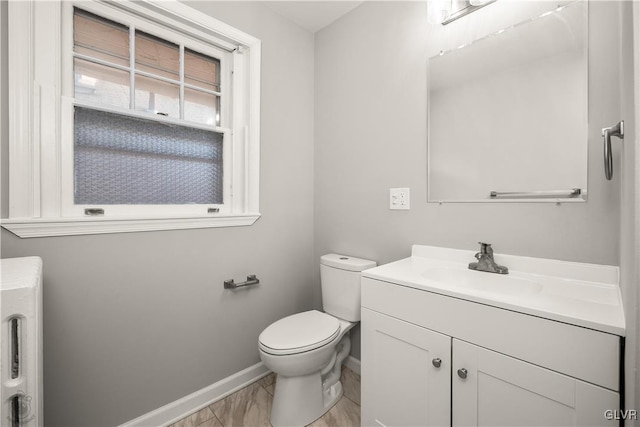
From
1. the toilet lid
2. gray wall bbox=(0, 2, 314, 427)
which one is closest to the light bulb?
gray wall bbox=(0, 2, 314, 427)

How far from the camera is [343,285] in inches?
65.4

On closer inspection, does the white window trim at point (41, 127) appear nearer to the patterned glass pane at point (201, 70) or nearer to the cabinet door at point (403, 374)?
the patterned glass pane at point (201, 70)

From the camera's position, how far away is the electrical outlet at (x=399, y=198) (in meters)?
1.56

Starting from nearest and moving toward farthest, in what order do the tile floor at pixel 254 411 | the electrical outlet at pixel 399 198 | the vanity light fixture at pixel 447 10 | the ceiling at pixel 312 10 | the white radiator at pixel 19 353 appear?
the white radiator at pixel 19 353 → the vanity light fixture at pixel 447 10 → the tile floor at pixel 254 411 → the electrical outlet at pixel 399 198 → the ceiling at pixel 312 10

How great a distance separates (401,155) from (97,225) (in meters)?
1.57

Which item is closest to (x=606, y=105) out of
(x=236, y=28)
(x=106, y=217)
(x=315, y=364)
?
(x=315, y=364)

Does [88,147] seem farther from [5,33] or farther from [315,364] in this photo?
[315,364]

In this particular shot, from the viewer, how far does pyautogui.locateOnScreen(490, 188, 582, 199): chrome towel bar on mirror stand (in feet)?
3.52

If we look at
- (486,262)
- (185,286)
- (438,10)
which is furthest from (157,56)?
(486,262)

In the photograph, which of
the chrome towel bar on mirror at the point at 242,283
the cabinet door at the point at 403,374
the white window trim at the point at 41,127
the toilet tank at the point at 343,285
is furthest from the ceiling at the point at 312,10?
the cabinet door at the point at 403,374

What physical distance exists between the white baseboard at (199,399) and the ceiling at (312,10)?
A: 2356 millimetres

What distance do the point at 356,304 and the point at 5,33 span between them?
1966 millimetres

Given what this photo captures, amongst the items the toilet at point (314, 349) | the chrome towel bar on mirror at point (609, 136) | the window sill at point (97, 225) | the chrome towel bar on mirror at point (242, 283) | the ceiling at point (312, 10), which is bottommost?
the toilet at point (314, 349)

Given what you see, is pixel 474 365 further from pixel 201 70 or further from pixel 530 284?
pixel 201 70
